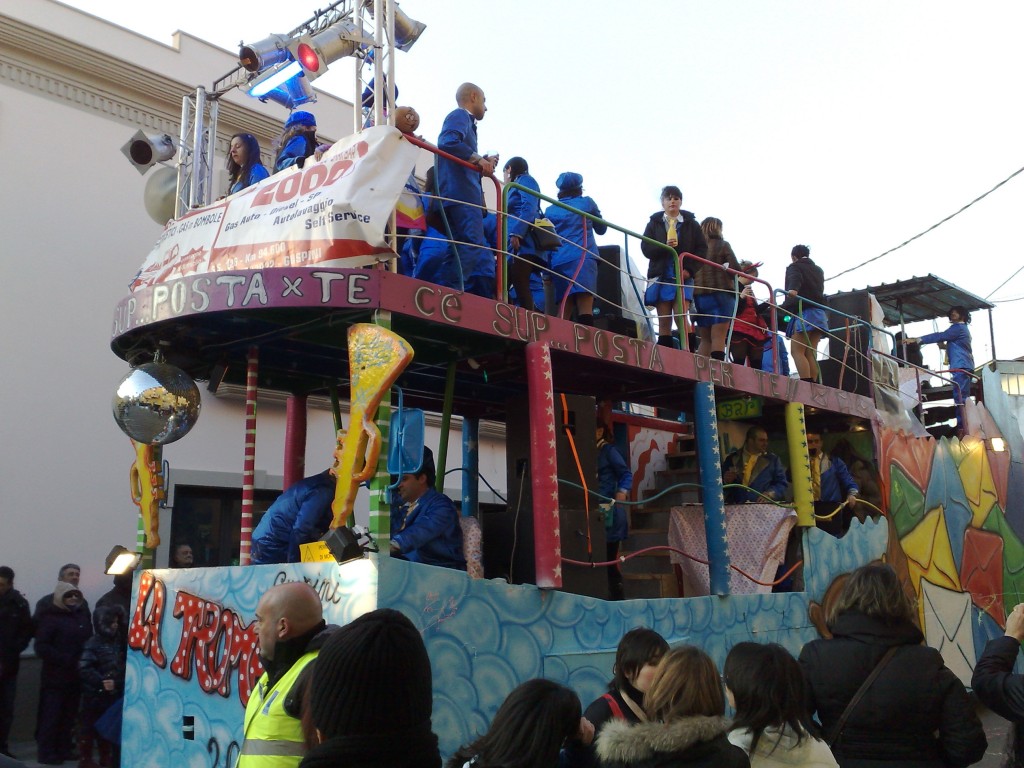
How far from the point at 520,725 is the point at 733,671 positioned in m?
0.99

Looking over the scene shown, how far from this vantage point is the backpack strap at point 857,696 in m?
3.59

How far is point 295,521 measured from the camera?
21.1 feet

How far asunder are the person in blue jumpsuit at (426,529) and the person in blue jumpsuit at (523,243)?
5.30ft

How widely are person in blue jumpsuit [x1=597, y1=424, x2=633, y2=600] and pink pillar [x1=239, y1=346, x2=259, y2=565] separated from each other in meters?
3.14

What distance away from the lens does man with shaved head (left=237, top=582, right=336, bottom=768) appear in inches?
128

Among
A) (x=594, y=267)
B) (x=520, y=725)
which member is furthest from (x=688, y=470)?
(x=520, y=725)

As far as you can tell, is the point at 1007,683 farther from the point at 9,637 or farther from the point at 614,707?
the point at 9,637

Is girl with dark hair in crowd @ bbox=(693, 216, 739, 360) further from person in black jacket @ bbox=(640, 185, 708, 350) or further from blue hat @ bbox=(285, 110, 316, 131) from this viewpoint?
blue hat @ bbox=(285, 110, 316, 131)

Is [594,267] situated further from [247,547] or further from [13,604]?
[13,604]

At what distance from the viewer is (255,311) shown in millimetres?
5762

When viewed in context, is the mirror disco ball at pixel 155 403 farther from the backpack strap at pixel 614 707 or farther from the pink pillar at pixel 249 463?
the backpack strap at pixel 614 707

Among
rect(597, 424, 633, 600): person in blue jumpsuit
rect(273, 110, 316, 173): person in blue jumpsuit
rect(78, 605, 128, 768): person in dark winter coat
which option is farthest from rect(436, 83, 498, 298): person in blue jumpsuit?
rect(78, 605, 128, 768): person in dark winter coat

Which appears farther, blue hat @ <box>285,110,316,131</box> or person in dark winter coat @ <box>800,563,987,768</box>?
blue hat @ <box>285,110,316,131</box>

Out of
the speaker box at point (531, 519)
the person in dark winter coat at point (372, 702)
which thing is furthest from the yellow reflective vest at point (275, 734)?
the speaker box at point (531, 519)
